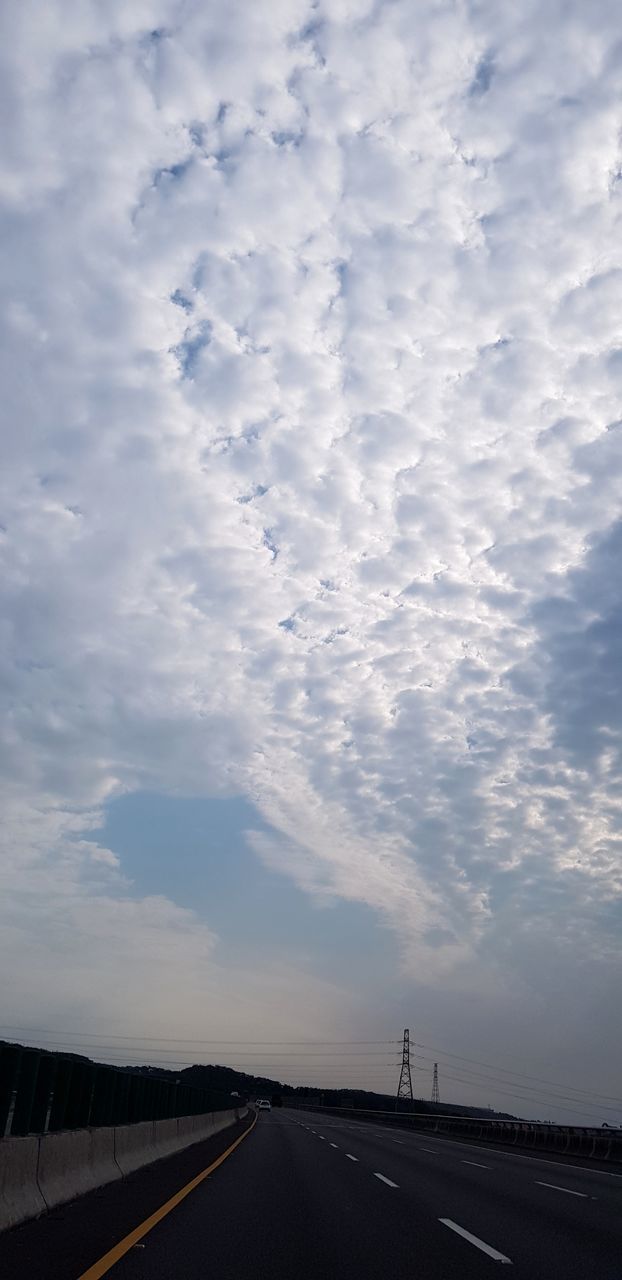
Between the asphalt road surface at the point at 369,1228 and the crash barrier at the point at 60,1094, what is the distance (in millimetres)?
1061

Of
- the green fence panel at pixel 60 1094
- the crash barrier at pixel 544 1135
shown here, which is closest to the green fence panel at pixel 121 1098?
the green fence panel at pixel 60 1094

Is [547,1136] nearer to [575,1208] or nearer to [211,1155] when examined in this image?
[211,1155]

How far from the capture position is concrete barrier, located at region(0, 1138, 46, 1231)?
9.52 meters

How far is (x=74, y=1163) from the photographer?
12.9m

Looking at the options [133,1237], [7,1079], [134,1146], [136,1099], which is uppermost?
[7,1079]

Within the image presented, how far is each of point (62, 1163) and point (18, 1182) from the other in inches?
85.4

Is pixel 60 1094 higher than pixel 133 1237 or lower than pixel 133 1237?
higher

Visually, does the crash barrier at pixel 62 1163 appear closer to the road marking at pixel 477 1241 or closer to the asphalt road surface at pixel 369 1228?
the asphalt road surface at pixel 369 1228

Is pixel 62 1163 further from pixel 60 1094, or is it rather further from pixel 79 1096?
pixel 79 1096

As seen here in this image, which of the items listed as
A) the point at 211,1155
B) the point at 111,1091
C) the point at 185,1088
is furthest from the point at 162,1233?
the point at 185,1088

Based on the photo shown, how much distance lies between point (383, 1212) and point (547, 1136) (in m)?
33.2

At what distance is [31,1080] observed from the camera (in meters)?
11.3

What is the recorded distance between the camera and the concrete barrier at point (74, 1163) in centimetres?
1124

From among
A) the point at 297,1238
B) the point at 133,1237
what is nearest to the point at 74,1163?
the point at 133,1237
